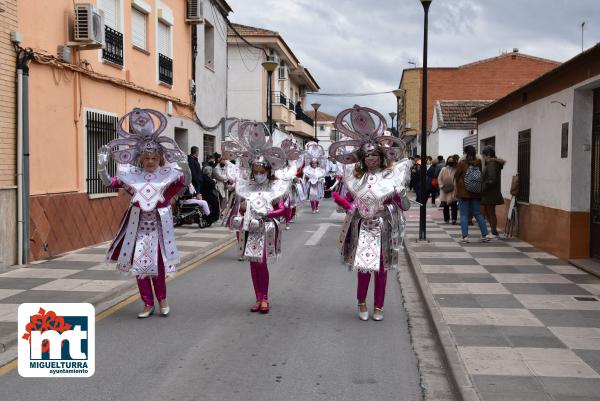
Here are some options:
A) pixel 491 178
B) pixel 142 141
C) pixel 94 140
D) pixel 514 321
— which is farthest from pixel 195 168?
pixel 514 321

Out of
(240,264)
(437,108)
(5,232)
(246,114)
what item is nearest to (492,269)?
(240,264)

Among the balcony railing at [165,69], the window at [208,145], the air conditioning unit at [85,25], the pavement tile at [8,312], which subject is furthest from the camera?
the window at [208,145]

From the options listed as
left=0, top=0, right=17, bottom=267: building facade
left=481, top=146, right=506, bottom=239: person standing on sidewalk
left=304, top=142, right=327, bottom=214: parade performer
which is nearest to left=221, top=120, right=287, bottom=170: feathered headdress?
left=0, top=0, right=17, bottom=267: building facade

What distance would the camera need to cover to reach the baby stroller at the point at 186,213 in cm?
1634

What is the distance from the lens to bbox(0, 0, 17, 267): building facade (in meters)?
10.0

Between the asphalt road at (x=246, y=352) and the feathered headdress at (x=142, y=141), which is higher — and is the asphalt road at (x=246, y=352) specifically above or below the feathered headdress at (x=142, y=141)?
below

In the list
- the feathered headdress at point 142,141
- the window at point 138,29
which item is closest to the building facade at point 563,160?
the feathered headdress at point 142,141

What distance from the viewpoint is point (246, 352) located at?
5871 mm

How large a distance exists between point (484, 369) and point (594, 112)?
6.79 meters

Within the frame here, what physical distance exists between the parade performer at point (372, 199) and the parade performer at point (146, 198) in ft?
5.80

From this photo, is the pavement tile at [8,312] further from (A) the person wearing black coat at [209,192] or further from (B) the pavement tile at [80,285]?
(A) the person wearing black coat at [209,192]

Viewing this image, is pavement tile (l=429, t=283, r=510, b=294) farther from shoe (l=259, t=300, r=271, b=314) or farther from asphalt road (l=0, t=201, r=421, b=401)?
shoe (l=259, t=300, r=271, b=314)

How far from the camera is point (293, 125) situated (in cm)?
3906

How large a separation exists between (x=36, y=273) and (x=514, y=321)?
6535 mm
